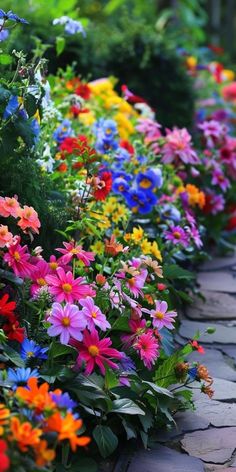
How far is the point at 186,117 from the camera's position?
19.2 ft

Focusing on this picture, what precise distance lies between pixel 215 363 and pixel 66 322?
108 centimetres

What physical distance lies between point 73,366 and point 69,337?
0.13 meters

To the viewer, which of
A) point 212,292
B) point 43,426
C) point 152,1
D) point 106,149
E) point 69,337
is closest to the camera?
point 43,426

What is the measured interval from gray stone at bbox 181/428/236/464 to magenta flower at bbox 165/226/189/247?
1047 mm

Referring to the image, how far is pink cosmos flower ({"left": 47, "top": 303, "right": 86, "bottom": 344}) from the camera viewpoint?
2396 mm

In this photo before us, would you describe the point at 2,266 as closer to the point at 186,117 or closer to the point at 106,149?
the point at 106,149

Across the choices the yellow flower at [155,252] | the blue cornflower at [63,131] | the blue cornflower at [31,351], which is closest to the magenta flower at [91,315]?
the blue cornflower at [31,351]

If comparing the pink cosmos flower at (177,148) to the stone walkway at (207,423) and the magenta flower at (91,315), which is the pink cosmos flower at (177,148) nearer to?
the stone walkway at (207,423)

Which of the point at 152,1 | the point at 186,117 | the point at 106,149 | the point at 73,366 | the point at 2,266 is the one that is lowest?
the point at 73,366

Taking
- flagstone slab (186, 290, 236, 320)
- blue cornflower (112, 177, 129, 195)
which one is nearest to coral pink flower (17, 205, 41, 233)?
blue cornflower (112, 177, 129, 195)

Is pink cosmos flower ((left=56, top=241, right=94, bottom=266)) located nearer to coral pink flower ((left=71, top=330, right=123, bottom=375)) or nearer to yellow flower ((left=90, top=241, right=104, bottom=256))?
coral pink flower ((left=71, top=330, right=123, bottom=375))

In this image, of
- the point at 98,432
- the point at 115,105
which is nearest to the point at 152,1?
the point at 115,105

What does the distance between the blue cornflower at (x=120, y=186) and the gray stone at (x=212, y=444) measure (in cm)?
126

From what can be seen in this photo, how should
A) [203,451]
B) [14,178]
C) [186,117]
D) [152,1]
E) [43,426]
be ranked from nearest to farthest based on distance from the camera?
1. [43,426]
2. [203,451]
3. [14,178]
4. [186,117]
5. [152,1]
